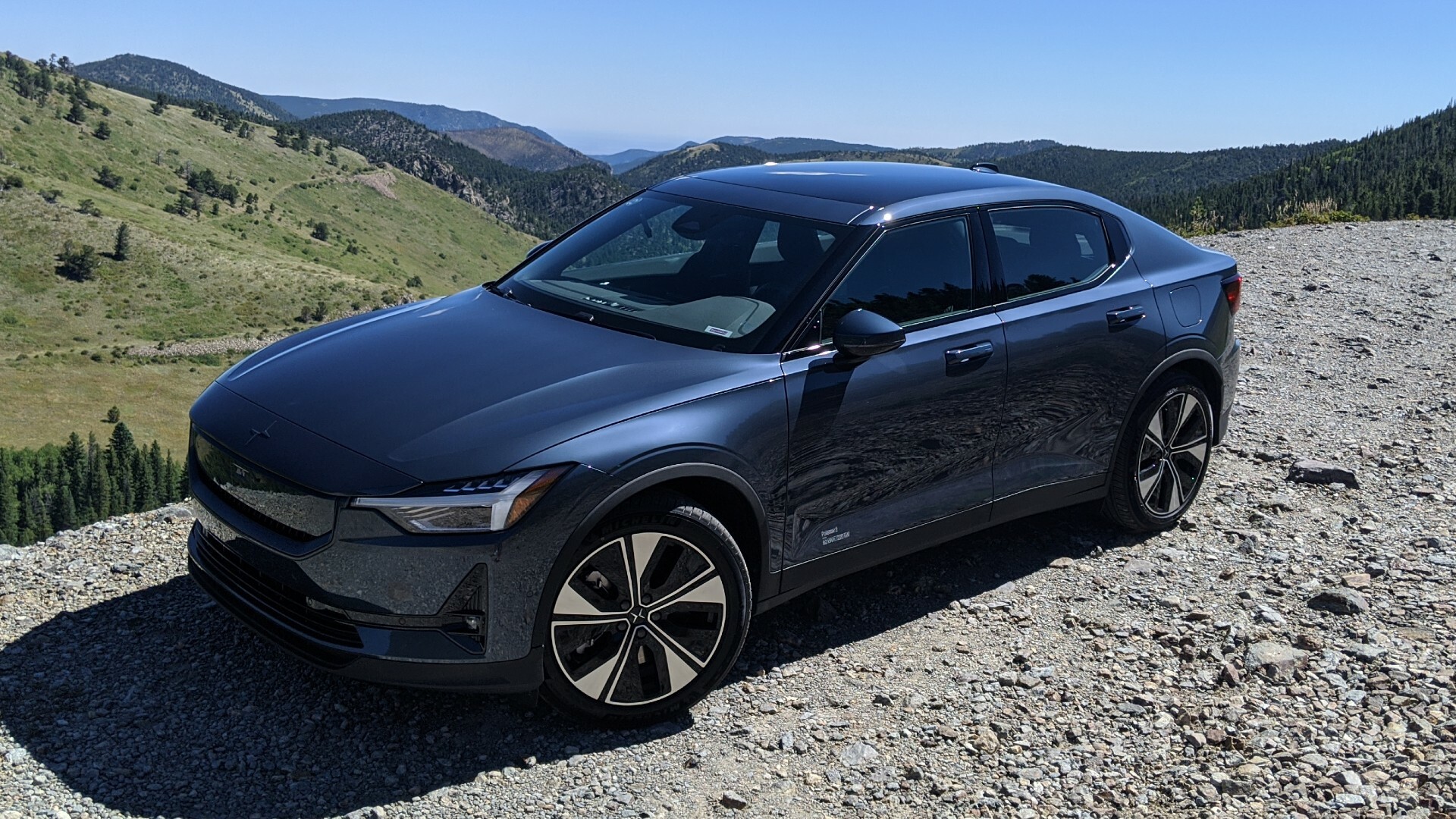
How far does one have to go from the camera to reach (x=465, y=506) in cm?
335

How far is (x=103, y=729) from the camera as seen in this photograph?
378cm

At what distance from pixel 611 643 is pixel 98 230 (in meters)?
165

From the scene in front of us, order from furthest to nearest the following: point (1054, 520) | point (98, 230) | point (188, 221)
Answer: point (188, 221) → point (98, 230) → point (1054, 520)

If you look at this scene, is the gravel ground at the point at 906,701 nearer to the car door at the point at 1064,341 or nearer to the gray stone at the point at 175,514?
the gray stone at the point at 175,514

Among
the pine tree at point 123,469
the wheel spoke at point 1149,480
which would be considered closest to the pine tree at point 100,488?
the pine tree at point 123,469

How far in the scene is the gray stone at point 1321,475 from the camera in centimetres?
665

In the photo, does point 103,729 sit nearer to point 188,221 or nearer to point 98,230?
point 98,230

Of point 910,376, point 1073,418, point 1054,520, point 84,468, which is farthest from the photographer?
point 84,468

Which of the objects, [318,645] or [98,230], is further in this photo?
[98,230]

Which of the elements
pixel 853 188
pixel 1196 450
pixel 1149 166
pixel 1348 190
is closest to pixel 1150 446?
pixel 1196 450

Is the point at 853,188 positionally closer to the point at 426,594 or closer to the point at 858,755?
the point at 858,755

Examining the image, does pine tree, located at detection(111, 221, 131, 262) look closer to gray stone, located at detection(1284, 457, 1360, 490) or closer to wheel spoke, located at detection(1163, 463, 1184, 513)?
gray stone, located at detection(1284, 457, 1360, 490)

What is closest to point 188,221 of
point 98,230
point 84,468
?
point 98,230

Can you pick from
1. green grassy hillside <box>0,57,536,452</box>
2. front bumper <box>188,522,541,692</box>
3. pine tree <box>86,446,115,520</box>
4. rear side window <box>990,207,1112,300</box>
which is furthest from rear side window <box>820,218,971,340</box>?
green grassy hillside <box>0,57,536,452</box>
